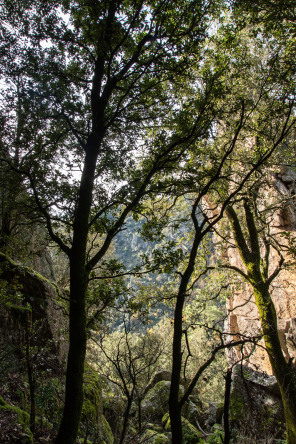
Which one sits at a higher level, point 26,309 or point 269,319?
point 269,319

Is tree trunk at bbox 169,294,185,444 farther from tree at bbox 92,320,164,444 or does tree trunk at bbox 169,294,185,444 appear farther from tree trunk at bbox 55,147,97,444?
tree trunk at bbox 55,147,97,444

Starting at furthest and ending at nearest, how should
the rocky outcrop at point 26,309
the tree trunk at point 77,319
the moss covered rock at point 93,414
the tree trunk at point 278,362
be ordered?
the tree trunk at point 278,362
the rocky outcrop at point 26,309
the moss covered rock at point 93,414
the tree trunk at point 77,319

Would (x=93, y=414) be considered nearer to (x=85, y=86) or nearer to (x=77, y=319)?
(x=77, y=319)

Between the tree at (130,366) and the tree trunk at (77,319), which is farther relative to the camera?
the tree at (130,366)

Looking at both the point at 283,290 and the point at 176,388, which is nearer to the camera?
the point at 176,388

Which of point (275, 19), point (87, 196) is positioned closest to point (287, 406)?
point (87, 196)

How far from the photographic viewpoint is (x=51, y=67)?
16.3 feet

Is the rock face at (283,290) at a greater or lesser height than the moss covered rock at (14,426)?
greater

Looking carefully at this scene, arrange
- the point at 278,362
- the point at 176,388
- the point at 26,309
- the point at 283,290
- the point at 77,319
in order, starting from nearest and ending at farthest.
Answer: the point at 176,388
the point at 77,319
the point at 26,309
the point at 278,362
the point at 283,290

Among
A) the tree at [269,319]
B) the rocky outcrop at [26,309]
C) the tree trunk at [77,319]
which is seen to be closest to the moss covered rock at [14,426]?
the tree trunk at [77,319]

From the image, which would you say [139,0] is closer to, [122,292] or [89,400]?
[122,292]

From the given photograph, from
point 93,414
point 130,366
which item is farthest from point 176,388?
point 93,414

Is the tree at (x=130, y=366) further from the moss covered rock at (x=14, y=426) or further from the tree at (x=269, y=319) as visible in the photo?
the tree at (x=269, y=319)

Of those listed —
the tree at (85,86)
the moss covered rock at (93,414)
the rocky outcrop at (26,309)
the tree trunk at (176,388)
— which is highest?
the tree at (85,86)
